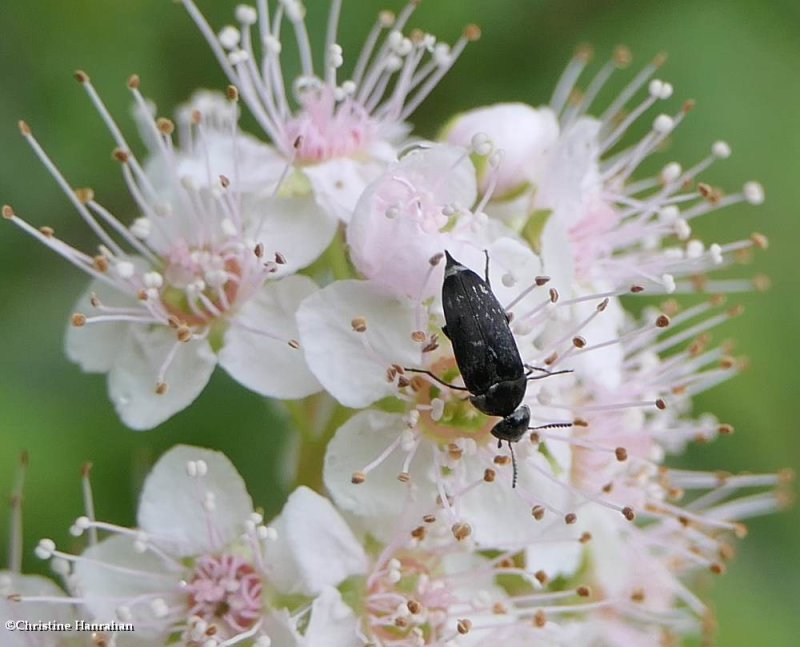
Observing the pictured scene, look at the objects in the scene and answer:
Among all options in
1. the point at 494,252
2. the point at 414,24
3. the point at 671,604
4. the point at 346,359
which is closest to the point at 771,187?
the point at 414,24

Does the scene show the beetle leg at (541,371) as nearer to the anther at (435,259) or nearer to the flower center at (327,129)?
the anther at (435,259)

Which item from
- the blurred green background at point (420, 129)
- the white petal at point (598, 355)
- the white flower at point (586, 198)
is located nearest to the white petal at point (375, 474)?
the white petal at point (598, 355)

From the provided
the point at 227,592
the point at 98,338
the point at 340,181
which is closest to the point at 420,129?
the point at 340,181

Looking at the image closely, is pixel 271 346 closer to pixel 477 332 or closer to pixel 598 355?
pixel 477 332

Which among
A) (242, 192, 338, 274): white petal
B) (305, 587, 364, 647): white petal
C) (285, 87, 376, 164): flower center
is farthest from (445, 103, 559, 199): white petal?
(305, 587, 364, 647): white petal

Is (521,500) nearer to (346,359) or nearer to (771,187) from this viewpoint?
(346,359)

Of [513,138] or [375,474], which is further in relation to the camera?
[513,138]
